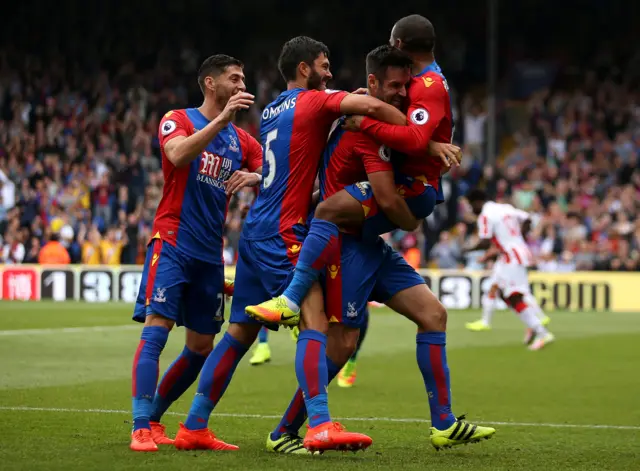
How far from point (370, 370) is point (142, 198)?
54.4 ft

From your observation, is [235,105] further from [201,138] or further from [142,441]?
[142,441]

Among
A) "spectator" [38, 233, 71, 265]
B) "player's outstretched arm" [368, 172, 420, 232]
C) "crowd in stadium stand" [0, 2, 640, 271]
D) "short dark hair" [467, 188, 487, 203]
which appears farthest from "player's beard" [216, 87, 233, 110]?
"spectator" [38, 233, 71, 265]

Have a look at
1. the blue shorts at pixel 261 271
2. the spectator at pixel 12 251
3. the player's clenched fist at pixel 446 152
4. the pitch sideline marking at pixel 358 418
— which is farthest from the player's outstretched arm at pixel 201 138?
the spectator at pixel 12 251

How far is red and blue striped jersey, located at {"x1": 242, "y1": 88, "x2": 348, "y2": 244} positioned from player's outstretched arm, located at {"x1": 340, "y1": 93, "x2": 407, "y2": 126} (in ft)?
0.49

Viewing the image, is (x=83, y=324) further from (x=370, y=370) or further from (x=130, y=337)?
(x=370, y=370)

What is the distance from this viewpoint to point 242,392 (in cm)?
1134

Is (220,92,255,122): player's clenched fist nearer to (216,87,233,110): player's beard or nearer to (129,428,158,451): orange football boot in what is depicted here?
(216,87,233,110): player's beard

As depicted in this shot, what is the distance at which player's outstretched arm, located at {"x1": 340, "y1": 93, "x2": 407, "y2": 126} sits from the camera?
6.81 meters

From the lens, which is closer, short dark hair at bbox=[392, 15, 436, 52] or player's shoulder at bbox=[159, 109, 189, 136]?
short dark hair at bbox=[392, 15, 436, 52]

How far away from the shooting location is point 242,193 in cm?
2883

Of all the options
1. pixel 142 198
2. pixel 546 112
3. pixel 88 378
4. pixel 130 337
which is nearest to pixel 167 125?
pixel 88 378

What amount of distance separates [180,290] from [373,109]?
167 cm

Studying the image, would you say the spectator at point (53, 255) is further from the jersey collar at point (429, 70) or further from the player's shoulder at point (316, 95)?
the jersey collar at point (429, 70)

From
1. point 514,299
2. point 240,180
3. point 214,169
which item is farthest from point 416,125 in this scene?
point 514,299
